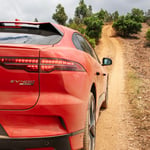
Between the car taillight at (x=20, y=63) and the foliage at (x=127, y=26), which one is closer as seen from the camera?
the car taillight at (x=20, y=63)

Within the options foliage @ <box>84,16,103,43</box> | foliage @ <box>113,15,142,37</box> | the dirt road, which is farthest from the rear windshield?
foliage @ <box>113,15,142,37</box>

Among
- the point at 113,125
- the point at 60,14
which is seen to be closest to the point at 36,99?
the point at 113,125

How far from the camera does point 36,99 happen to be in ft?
5.82

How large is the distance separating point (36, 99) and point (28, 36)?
79cm

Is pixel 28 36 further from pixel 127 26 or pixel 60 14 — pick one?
pixel 60 14

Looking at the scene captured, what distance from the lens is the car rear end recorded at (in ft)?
5.72

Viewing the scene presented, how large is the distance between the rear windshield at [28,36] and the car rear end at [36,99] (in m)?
0.14

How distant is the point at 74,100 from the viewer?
1.89 m

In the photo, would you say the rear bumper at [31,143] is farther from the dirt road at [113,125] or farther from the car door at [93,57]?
the dirt road at [113,125]

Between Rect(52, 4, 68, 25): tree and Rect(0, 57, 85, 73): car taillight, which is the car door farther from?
Rect(52, 4, 68, 25): tree

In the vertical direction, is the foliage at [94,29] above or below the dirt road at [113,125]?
above

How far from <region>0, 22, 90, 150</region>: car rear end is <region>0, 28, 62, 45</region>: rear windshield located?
138 mm

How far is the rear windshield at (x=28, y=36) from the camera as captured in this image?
2.01 metres

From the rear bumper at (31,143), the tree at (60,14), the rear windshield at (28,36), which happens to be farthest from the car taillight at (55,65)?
the tree at (60,14)
